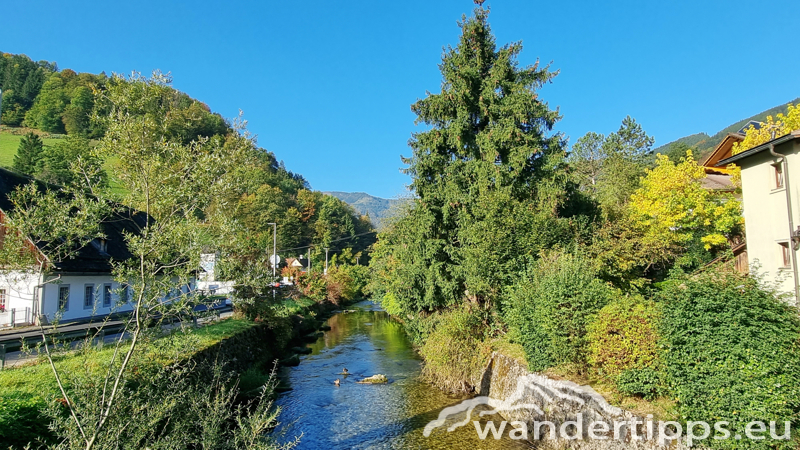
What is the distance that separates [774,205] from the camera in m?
17.1

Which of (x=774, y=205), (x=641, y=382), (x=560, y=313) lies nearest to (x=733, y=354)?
(x=641, y=382)

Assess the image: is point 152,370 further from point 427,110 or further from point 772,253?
point 772,253

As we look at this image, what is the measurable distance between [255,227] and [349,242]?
115 ft

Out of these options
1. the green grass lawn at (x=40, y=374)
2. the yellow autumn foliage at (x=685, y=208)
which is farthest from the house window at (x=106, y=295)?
the yellow autumn foliage at (x=685, y=208)

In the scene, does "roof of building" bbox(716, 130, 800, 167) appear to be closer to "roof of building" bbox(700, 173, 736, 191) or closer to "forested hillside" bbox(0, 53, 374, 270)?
"roof of building" bbox(700, 173, 736, 191)

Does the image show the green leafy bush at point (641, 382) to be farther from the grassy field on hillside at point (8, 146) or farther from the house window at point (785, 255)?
the grassy field on hillside at point (8, 146)

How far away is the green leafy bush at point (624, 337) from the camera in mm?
10297

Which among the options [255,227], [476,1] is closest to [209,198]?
[476,1]

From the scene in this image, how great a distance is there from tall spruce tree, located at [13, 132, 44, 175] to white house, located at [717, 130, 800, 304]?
79372mm

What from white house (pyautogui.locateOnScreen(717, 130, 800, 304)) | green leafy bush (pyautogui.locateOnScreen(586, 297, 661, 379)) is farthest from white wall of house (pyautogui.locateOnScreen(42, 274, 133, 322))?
white house (pyautogui.locateOnScreen(717, 130, 800, 304))

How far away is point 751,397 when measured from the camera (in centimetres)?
805

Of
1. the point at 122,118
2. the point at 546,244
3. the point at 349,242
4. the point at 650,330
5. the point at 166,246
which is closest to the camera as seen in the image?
the point at 166,246

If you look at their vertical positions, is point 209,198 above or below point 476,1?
below

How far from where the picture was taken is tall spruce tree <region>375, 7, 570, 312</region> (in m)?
19.1
